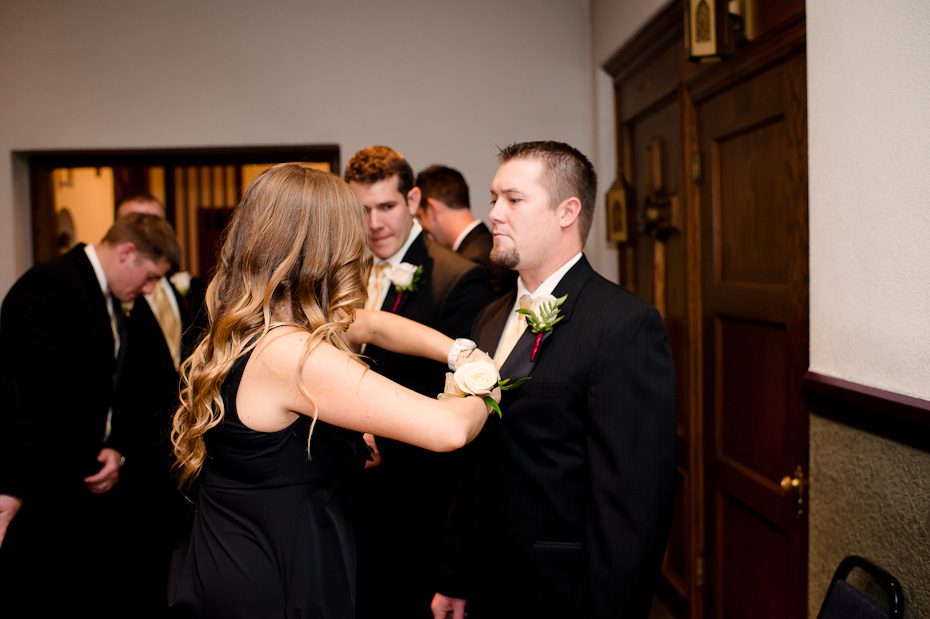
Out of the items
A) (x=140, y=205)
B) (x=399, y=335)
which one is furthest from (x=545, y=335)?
(x=140, y=205)

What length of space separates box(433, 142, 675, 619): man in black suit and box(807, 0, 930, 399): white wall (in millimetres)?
474

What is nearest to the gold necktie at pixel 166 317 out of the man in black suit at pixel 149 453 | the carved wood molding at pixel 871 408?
the man in black suit at pixel 149 453

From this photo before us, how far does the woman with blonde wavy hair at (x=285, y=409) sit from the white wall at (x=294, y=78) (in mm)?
3054

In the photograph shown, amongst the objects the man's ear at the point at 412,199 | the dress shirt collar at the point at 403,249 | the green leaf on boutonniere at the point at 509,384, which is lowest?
the green leaf on boutonniere at the point at 509,384

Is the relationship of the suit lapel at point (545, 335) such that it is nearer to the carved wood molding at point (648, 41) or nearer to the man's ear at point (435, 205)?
the carved wood molding at point (648, 41)

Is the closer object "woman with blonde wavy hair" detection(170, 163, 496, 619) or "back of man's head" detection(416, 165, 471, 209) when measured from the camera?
"woman with blonde wavy hair" detection(170, 163, 496, 619)

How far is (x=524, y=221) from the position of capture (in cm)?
188

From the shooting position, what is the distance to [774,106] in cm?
236

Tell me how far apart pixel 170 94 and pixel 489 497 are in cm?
362

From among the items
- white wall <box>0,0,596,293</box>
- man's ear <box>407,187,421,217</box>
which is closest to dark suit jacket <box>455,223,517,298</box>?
man's ear <box>407,187,421,217</box>

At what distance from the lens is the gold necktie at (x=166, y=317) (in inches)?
157

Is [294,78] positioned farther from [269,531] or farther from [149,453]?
[269,531]

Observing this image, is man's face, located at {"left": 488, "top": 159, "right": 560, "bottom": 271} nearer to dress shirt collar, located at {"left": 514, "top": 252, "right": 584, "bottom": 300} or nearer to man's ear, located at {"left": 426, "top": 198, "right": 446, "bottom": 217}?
dress shirt collar, located at {"left": 514, "top": 252, "right": 584, "bottom": 300}

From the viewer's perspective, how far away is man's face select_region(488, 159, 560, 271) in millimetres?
1885
